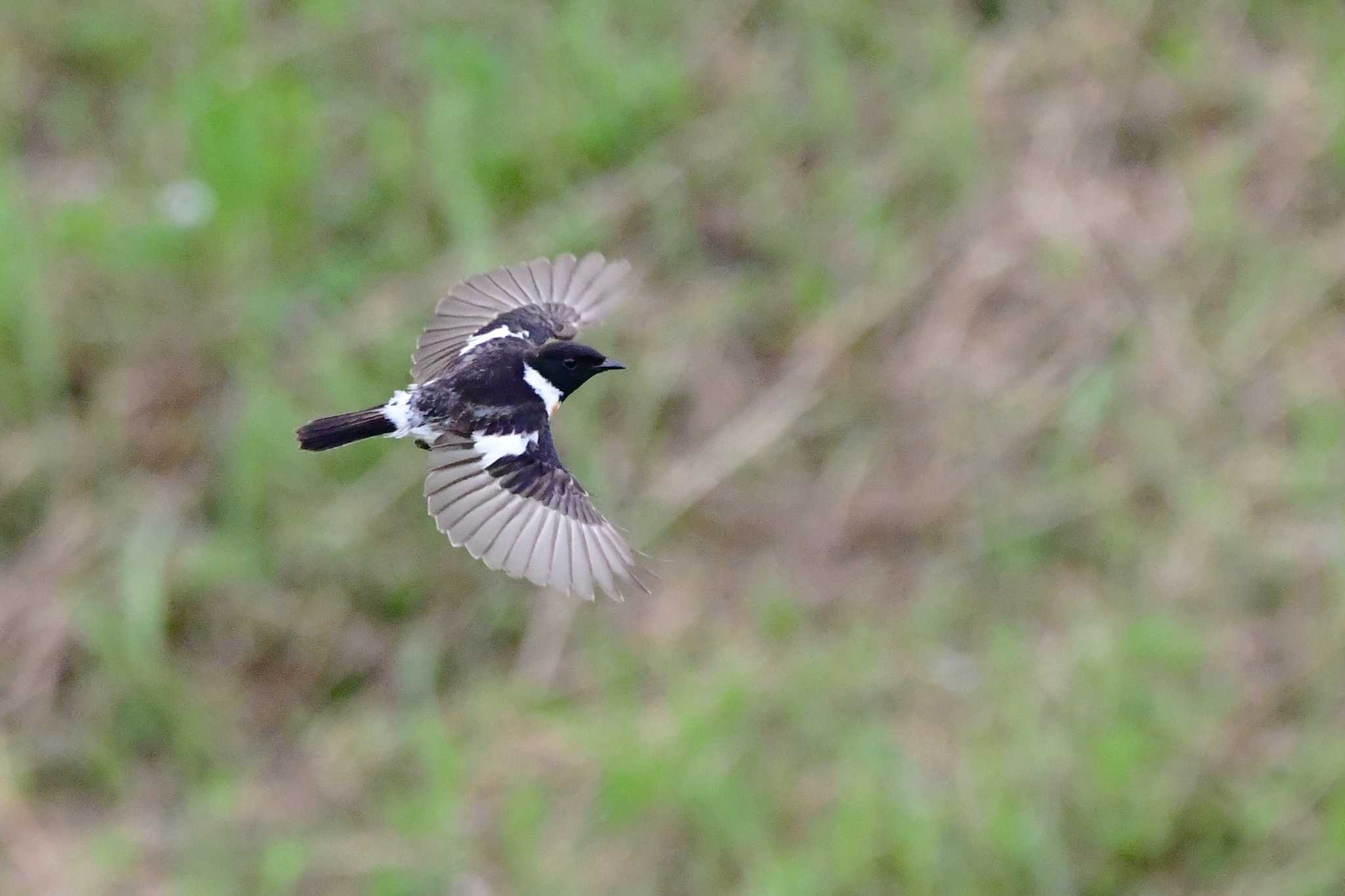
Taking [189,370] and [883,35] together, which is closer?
[189,370]

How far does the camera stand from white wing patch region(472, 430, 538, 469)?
120 inches

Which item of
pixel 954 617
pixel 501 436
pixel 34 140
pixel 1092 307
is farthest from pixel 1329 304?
pixel 34 140

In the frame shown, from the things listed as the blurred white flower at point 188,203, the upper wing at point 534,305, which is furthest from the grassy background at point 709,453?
the upper wing at point 534,305

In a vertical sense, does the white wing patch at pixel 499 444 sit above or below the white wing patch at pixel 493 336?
below

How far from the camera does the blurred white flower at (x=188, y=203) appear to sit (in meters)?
6.34

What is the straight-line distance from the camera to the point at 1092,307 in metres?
6.51

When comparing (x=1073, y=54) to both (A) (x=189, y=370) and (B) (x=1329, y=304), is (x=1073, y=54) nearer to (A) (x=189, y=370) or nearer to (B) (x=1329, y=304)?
(B) (x=1329, y=304)

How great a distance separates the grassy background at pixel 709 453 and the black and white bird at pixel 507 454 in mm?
2075

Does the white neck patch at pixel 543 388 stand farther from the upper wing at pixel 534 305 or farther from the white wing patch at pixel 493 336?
the upper wing at pixel 534 305

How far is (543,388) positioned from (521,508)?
8.2 inches

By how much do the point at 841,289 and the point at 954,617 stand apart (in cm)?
136

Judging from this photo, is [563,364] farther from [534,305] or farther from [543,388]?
[534,305]

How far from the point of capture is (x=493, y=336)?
3447mm

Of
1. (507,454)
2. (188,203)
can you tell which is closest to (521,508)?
(507,454)
